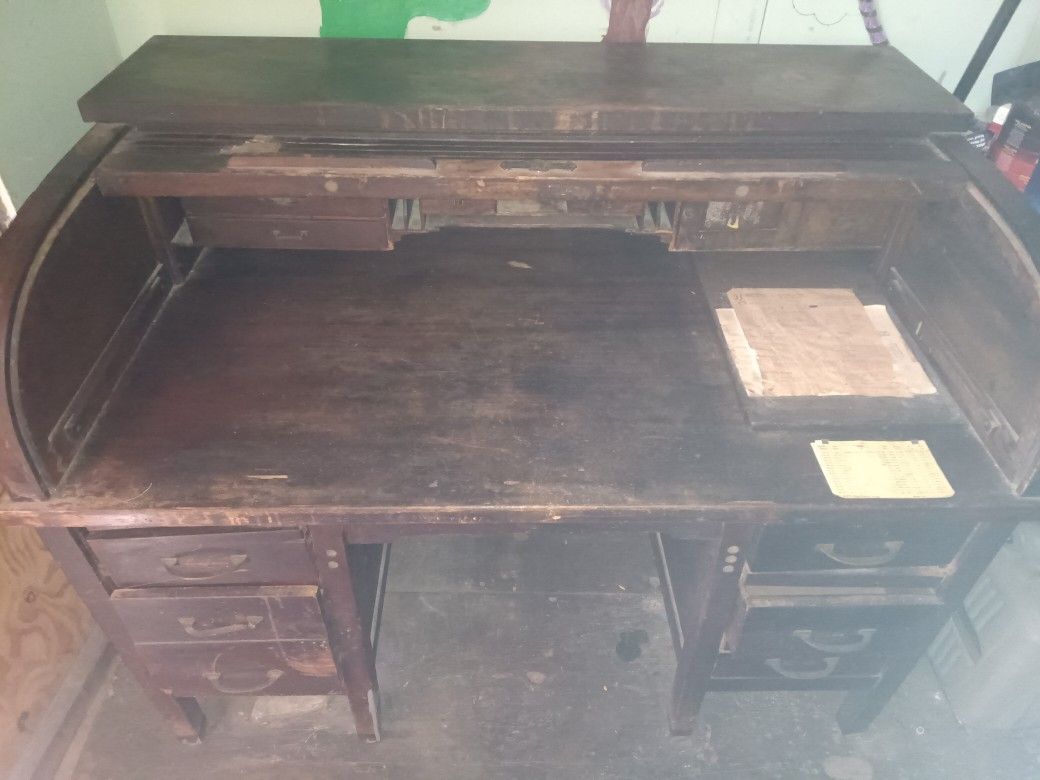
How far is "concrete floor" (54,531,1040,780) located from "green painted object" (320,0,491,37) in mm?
1019

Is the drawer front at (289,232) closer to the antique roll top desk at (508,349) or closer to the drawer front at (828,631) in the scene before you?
the antique roll top desk at (508,349)

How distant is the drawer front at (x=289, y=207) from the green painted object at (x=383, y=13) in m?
0.35

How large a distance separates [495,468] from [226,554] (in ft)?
1.36

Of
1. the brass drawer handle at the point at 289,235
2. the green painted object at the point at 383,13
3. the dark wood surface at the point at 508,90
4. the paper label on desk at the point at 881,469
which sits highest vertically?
the green painted object at the point at 383,13

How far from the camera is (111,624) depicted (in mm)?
1187

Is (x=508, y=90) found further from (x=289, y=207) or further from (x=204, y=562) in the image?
(x=204, y=562)

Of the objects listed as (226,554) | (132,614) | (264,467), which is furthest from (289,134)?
(132,614)

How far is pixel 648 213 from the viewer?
138 centimetres

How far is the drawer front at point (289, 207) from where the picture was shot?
1.29 meters

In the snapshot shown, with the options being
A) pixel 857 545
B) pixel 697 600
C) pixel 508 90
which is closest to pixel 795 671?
pixel 697 600

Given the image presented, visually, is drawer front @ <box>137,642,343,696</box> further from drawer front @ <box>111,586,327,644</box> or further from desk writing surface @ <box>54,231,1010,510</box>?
desk writing surface @ <box>54,231,1010,510</box>

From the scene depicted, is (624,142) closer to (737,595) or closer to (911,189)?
(911,189)

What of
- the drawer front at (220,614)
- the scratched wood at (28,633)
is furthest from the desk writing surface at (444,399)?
the scratched wood at (28,633)

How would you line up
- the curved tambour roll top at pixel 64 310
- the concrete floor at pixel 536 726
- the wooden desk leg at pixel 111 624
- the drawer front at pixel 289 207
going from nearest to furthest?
the curved tambour roll top at pixel 64 310
the wooden desk leg at pixel 111 624
the drawer front at pixel 289 207
the concrete floor at pixel 536 726
